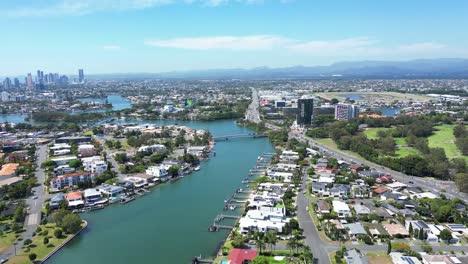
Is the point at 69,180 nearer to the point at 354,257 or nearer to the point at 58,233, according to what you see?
the point at 58,233

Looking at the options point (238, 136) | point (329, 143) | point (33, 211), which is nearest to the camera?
point (33, 211)

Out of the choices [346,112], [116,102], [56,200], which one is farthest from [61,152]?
[116,102]

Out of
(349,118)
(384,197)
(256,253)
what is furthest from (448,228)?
(349,118)

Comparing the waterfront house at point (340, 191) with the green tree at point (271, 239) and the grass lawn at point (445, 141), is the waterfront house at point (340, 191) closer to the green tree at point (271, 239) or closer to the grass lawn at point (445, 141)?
the green tree at point (271, 239)

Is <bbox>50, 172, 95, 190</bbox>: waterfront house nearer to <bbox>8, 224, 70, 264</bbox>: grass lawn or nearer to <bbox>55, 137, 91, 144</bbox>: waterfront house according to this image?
<bbox>8, 224, 70, 264</bbox>: grass lawn

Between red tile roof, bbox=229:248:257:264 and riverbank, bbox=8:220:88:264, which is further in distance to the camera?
riverbank, bbox=8:220:88:264

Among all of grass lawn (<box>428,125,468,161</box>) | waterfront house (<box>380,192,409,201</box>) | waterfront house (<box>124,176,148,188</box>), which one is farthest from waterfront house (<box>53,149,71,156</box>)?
grass lawn (<box>428,125,468,161</box>)

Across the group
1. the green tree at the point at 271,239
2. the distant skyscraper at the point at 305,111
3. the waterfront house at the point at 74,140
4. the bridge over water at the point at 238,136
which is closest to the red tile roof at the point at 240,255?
the green tree at the point at 271,239
